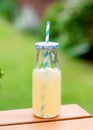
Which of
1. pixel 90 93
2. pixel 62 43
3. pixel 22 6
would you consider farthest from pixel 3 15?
pixel 90 93

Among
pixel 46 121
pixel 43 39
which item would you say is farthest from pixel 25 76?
pixel 46 121

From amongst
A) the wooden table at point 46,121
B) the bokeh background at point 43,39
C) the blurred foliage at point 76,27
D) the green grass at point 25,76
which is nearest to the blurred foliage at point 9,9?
the bokeh background at point 43,39

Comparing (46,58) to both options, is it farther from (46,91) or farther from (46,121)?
(46,121)

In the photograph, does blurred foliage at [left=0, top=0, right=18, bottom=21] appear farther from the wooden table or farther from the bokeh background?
the wooden table

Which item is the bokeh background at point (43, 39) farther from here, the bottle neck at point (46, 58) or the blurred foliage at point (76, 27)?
the bottle neck at point (46, 58)

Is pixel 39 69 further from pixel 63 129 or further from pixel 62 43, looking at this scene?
pixel 62 43

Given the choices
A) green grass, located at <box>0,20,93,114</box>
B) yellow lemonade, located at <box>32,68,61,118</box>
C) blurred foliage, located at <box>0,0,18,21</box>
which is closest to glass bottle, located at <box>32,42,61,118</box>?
yellow lemonade, located at <box>32,68,61,118</box>
